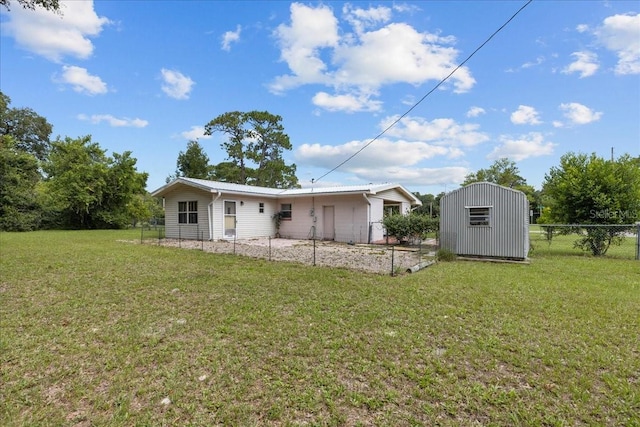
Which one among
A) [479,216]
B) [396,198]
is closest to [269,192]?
[396,198]

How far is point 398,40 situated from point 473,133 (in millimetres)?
9543

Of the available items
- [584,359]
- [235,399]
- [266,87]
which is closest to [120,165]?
[266,87]

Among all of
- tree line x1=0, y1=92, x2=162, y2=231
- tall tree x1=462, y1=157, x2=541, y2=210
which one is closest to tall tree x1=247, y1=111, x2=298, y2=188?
tree line x1=0, y1=92, x2=162, y2=231

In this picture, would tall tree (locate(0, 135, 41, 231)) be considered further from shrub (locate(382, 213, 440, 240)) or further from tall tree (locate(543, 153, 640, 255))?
tall tree (locate(543, 153, 640, 255))

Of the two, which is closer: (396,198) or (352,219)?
(352,219)

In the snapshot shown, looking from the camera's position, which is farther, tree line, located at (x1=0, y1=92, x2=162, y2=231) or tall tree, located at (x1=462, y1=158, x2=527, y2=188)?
tall tree, located at (x1=462, y1=158, x2=527, y2=188)

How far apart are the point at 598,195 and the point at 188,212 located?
53.7ft

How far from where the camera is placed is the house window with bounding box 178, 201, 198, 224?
600 inches

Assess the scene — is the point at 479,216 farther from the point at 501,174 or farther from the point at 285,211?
the point at 501,174

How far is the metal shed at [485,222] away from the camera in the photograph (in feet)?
30.0

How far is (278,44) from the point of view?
43.4ft

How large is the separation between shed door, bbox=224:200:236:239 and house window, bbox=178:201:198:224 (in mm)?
1495

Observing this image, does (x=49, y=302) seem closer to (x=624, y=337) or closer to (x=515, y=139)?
(x=624, y=337)

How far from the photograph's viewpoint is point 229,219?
49.7 feet
